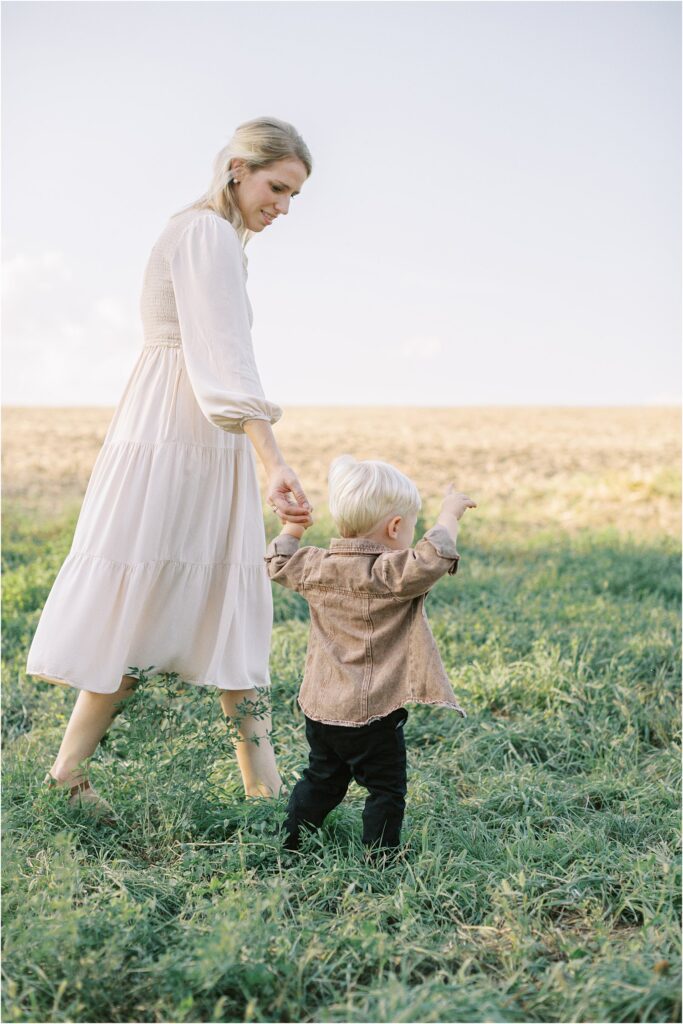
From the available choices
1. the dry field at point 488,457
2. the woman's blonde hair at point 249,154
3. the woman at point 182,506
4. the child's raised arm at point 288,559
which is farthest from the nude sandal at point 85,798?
the dry field at point 488,457

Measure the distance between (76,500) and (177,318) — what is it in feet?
24.2

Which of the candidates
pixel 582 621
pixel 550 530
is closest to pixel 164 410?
pixel 582 621

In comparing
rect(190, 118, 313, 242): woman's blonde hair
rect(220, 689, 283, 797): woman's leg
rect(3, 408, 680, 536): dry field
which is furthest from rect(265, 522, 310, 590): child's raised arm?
rect(3, 408, 680, 536): dry field

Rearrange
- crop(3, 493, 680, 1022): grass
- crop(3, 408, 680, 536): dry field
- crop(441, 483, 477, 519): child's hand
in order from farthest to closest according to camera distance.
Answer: crop(3, 408, 680, 536): dry field, crop(441, 483, 477, 519): child's hand, crop(3, 493, 680, 1022): grass

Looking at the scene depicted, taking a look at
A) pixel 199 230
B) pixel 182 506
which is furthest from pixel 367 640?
pixel 199 230

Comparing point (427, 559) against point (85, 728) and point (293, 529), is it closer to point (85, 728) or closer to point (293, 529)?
Result: point (293, 529)

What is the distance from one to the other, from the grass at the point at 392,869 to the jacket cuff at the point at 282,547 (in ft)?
2.04

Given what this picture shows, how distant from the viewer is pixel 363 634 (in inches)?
106

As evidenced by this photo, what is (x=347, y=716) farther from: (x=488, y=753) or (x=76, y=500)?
(x=76, y=500)

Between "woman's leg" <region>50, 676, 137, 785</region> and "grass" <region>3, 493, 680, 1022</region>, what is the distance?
4.0 inches

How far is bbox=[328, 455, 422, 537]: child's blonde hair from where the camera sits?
2680 millimetres

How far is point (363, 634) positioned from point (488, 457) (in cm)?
1204

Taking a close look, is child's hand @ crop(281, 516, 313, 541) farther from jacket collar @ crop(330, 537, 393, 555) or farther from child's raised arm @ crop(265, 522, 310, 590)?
jacket collar @ crop(330, 537, 393, 555)

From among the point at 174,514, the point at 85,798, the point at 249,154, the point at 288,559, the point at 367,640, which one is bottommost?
the point at 85,798
